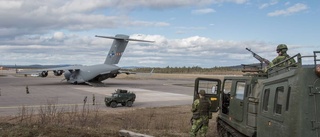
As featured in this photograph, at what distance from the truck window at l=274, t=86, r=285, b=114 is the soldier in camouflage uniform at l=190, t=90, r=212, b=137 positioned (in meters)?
3.93

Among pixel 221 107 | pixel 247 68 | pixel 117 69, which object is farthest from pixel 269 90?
pixel 117 69

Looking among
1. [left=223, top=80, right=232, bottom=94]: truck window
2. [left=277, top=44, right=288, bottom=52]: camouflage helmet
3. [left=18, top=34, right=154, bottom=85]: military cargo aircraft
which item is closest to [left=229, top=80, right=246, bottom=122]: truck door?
[left=223, top=80, right=232, bottom=94]: truck window

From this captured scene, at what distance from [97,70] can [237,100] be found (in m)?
38.8

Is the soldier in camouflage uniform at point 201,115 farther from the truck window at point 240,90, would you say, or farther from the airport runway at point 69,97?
the airport runway at point 69,97

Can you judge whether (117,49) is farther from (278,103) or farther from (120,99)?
(278,103)

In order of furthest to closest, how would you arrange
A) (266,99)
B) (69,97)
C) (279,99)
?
(69,97) < (266,99) < (279,99)

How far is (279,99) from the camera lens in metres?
6.65

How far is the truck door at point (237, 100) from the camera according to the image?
9.38 m

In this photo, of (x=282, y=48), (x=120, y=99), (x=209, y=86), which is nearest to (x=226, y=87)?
(x=209, y=86)

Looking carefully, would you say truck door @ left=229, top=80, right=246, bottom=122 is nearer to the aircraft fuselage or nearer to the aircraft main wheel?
the aircraft main wheel

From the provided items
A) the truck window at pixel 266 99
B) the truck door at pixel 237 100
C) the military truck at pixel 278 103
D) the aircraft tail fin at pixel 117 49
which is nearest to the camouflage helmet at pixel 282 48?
the military truck at pixel 278 103

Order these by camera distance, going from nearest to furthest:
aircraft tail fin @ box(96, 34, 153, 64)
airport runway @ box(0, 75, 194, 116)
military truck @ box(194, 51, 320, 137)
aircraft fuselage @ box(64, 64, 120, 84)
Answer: military truck @ box(194, 51, 320, 137) → airport runway @ box(0, 75, 194, 116) → aircraft fuselage @ box(64, 64, 120, 84) → aircraft tail fin @ box(96, 34, 153, 64)

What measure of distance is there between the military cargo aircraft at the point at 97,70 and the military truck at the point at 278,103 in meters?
37.7

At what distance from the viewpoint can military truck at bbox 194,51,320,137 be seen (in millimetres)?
5922
